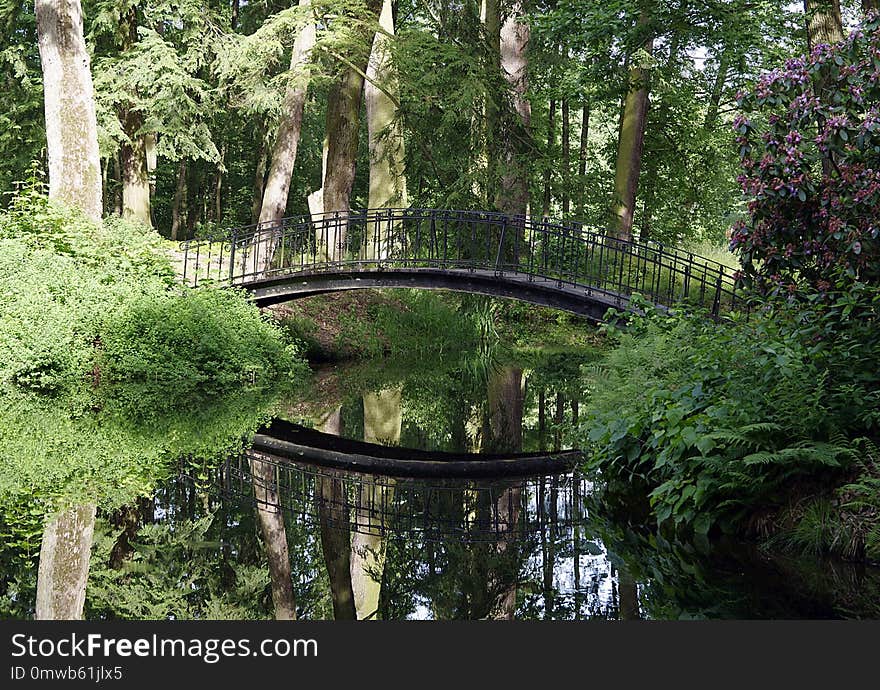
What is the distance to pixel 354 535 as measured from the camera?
6.50 m

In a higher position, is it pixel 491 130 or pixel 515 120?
pixel 515 120

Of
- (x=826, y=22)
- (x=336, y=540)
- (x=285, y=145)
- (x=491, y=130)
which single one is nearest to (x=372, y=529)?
(x=336, y=540)

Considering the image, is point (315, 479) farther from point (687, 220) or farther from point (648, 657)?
point (687, 220)

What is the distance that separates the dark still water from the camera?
5.09 meters

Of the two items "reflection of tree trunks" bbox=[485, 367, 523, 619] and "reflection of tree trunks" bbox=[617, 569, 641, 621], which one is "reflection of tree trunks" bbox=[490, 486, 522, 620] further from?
"reflection of tree trunks" bbox=[617, 569, 641, 621]

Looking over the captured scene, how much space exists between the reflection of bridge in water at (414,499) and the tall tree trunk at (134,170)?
1319cm

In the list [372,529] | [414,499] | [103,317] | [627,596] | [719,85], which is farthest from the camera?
[719,85]

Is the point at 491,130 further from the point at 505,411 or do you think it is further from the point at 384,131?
the point at 505,411

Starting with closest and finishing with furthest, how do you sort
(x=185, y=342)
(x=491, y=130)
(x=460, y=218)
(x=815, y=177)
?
(x=815, y=177), (x=185, y=342), (x=460, y=218), (x=491, y=130)

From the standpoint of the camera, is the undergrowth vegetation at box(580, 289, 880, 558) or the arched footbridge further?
the arched footbridge

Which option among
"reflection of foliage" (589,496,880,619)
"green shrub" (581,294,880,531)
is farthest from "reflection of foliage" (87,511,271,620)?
"green shrub" (581,294,880,531)

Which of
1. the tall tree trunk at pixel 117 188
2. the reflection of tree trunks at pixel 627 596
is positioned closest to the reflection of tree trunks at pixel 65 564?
the reflection of tree trunks at pixel 627 596

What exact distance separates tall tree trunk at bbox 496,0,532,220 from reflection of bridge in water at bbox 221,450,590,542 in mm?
8223

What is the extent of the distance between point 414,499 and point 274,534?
164cm
